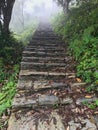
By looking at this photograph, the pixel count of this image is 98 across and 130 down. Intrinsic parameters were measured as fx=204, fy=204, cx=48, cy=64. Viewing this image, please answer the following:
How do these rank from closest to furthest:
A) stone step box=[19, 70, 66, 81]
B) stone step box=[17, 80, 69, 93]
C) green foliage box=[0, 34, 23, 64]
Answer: stone step box=[17, 80, 69, 93], stone step box=[19, 70, 66, 81], green foliage box=[0, 34, 23, 64]

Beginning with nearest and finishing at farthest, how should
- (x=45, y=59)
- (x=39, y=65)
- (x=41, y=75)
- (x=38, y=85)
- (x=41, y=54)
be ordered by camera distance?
1. (x=38, y=85)
2. (x=41, y=75)
3. (x=39, y=65)
4. (x=45, y=59)
5. (x=41, y=54)

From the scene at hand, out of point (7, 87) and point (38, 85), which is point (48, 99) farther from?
point (7, 87)

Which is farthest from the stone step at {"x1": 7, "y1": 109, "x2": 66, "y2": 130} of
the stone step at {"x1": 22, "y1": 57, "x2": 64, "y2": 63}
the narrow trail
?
the stone step at {"x1": 22, "y1": 57, "x2": 64, "y2": 63}

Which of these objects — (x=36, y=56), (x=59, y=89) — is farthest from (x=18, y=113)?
(x=36, y=56)

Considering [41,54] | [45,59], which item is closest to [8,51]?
[41,54]

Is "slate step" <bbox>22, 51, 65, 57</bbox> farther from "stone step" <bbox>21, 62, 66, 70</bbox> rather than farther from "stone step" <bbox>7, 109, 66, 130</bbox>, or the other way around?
"stone step" <bbox>7, 109, 66, 130</bbox>

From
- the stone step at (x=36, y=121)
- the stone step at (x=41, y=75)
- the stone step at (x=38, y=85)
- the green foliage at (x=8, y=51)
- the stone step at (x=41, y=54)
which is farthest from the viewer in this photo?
the stone step at (x=41, y=54)

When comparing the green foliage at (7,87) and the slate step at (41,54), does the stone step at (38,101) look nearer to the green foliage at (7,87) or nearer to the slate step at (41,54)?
the green foliage at (7,87)

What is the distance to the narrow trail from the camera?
12.6 feet

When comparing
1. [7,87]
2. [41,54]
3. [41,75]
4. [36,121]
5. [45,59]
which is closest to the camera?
[36,121]

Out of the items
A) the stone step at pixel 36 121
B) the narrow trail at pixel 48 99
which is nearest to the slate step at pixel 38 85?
the narrow trail at pixel 48 99

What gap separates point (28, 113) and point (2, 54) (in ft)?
14.2

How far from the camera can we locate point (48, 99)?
4.70m

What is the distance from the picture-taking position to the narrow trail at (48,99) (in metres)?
3.84
